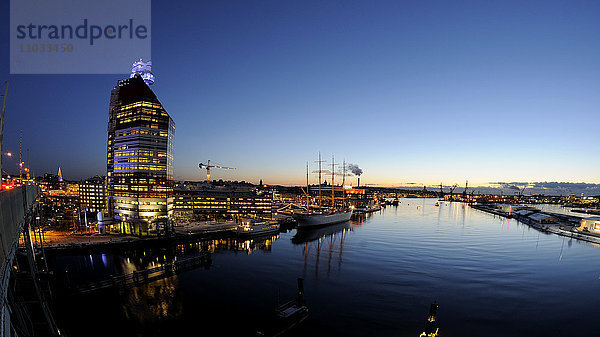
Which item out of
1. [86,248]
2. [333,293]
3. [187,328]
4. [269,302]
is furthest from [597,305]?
[86,248]

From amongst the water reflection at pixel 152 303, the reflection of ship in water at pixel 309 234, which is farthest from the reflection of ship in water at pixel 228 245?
the water reflection at pixel 152 303

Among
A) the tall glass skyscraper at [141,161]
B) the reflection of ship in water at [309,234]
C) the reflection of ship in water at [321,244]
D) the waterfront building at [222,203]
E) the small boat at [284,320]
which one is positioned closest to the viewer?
the small boat at [284,320]

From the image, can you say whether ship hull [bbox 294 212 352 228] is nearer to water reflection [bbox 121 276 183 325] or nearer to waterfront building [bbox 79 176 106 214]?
water reflection [bbox 121 276 183 325]

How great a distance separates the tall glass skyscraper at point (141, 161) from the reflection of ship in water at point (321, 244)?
41023 mm

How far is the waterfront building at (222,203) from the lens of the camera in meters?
98.4

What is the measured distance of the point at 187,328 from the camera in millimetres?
22219

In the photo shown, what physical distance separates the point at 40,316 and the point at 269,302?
18.2 metres

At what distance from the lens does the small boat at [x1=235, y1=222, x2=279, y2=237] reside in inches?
2514

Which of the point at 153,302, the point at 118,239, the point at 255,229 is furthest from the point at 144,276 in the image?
the point at 255,229

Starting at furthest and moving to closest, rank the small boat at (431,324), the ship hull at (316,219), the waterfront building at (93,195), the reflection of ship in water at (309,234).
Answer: the waterfront building at (93,195) → the ship hull at (316,219) → the reflection of ship in water at (309,234) → the small boat at (431,324)

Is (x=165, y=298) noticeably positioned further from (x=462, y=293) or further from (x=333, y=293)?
(x=462, y=293)

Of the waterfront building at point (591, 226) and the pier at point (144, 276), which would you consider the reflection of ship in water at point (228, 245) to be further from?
the waterfront building at point (591, 226)

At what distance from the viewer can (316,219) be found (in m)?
83.2

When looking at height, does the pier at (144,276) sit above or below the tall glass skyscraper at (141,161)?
Result: below
